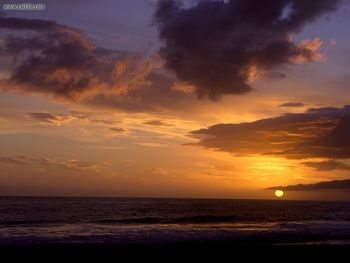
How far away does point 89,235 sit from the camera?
38.9 m

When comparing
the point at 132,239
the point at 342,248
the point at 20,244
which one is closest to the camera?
the point at 342,248

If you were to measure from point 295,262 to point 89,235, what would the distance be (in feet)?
69.7

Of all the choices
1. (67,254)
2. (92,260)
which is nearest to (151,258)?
(92,260)

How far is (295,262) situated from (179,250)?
25.0ft

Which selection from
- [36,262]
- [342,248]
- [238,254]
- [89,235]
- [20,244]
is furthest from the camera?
[89,235]

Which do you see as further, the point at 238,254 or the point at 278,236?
the point at 278,236

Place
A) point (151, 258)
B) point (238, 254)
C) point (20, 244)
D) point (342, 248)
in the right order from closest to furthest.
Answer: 1. point (151, 258)
2. point (238, 254)
3. point (342, 248)
4. point (20, 244)

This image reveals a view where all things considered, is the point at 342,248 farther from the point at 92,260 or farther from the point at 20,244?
the point at 20,244

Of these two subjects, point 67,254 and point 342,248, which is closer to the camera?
point 67,254

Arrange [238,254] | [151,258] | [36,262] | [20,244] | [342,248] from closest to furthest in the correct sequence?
[36,262]
[151,258]
[238,254]
[342,248]
[20,244]

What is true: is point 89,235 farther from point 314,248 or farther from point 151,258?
point 314,248

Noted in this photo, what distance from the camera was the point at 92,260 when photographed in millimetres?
24016

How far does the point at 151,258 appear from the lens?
81.0 ft

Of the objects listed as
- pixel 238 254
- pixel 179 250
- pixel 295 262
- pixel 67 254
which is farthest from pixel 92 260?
pixel 295 262
